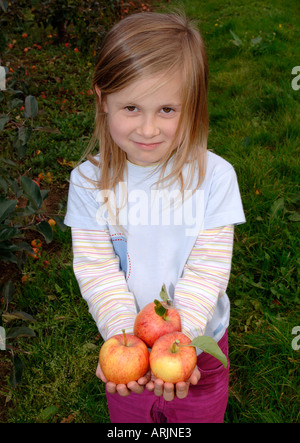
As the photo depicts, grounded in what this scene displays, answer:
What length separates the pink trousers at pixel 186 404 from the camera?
1644mm

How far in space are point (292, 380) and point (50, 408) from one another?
1.10 m

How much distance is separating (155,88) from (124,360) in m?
0.80

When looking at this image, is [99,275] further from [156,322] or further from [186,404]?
[186,404]

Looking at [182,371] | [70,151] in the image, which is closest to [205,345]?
[182,371]

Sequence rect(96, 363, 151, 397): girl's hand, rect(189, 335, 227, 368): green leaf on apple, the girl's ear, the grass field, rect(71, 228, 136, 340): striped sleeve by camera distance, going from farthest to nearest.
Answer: the grass field
rect(71, 228, 136, 340): striped sleeve
the girl's ear
rect(96, 363, 151, 397): girl's hand
rect(189, 335, 227, 368): green leaf on apple

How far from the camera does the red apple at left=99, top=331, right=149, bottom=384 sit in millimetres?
1267

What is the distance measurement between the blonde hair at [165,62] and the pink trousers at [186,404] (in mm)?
758

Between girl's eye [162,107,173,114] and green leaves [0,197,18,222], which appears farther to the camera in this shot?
green leaves [0,197,18,222]

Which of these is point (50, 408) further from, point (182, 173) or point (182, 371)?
point (182, 173)

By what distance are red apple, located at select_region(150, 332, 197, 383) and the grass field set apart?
2.67ft

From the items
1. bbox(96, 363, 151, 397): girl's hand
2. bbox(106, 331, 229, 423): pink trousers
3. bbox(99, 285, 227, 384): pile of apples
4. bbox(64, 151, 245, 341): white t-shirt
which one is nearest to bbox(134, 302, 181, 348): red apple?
bbox(99, 285, 227, 384): pile of apples

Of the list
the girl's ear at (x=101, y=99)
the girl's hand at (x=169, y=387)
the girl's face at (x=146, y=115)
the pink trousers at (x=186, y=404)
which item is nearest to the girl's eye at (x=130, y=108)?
the girl's face at (x=146, y=115)

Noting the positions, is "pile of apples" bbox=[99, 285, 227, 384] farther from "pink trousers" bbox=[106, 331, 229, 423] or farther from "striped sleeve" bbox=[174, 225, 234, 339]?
"pink trousers" bbox=[106, 331, 229, 423]
